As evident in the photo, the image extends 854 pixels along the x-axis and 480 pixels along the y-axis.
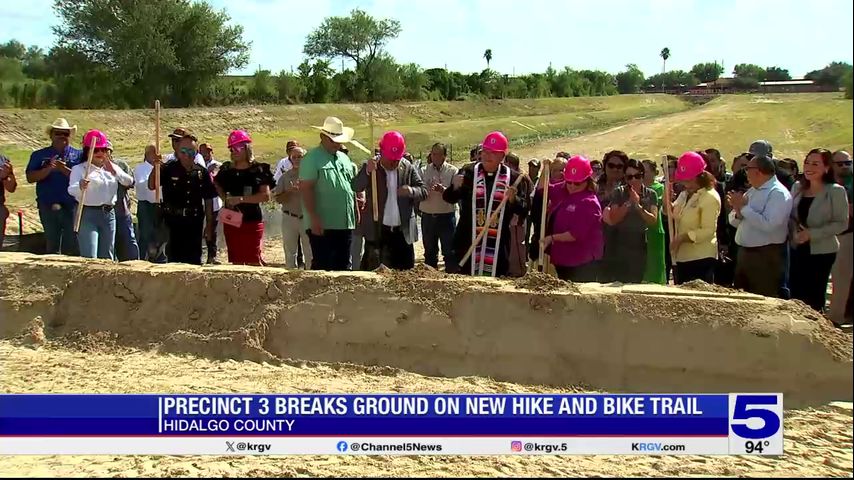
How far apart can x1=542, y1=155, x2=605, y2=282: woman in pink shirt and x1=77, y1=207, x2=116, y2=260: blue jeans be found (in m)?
4.25

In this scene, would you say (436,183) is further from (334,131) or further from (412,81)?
(412,81)

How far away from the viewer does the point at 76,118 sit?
28.3 metres

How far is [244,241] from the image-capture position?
6.89 meters

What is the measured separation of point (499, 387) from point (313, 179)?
7.60ft

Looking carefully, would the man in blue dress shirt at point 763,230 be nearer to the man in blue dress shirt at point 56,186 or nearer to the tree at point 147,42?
the man in blue dress shirt at point 56,186

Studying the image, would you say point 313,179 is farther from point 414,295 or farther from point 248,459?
point 248,459

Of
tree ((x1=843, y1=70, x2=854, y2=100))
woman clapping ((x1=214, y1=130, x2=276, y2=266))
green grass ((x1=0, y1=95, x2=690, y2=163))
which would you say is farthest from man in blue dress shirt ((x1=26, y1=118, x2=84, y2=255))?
green grass ((x1=0, y1=95, x2=690, y2=163))

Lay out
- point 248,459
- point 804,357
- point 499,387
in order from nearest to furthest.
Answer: point 248,459, point 804,357, point 499,387

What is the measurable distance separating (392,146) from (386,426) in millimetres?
3161

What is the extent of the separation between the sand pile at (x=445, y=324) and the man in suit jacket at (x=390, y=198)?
1.13m

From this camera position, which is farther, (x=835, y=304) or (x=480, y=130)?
(x=480, y=130)

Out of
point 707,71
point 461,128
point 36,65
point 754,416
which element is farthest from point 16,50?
point 707,71

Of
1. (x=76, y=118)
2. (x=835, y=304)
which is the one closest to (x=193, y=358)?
(x=835, y=304)

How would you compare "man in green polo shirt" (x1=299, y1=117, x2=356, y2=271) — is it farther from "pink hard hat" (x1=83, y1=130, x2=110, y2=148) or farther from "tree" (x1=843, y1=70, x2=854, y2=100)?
"tree" (x1=843, y1=70, x2=854, y2=100)
